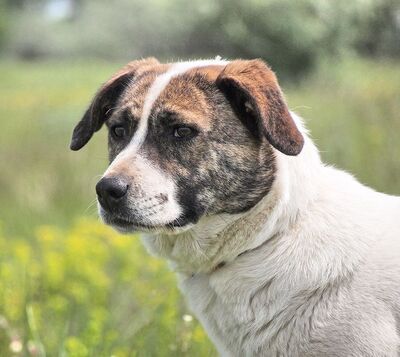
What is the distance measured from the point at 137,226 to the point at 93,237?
9.21 ft

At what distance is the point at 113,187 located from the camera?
121 inches

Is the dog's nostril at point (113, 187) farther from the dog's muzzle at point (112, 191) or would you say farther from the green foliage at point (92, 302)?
the green foliage at point (92, 302)

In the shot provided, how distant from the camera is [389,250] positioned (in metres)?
3.15

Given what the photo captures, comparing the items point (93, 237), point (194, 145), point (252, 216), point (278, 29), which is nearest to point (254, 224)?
point (252, 216)

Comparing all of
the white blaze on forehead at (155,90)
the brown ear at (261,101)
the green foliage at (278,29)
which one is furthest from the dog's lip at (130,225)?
the green foliage at (278,29)

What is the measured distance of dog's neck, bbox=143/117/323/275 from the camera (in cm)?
323

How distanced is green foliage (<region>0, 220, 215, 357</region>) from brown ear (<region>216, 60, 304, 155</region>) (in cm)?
104

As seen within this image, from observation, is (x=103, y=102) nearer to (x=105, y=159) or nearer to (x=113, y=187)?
(x=113, y=187)

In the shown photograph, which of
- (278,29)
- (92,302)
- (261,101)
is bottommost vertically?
(92,302)

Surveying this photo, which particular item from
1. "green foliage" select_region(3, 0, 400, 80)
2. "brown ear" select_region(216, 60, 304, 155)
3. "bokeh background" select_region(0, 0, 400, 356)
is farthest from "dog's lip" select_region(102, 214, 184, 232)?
"green foliage" select_region(3, 0, 400, 80)

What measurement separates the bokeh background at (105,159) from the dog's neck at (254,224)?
48cm

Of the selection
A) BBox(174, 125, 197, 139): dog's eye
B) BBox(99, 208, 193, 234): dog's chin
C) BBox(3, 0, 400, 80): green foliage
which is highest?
BBox(174, 125, 197, 139): dog's eye

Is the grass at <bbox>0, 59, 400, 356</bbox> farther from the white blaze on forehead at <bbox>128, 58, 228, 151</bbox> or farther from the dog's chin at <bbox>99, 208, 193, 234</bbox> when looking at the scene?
the dog's chin at <bbox>99, 208, 193, 234</bbox>

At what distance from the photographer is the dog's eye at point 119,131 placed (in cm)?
342
